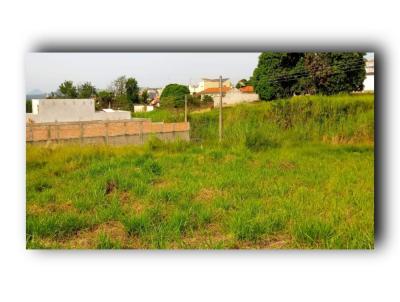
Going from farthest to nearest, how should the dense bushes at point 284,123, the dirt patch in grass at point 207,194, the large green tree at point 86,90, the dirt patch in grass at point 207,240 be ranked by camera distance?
1. the dense bushes at point 284,123
2. the dirt patch in grass at point 207,194
3. the large green tree at point 86,90
4. the dirt patch in grass at point 207,240

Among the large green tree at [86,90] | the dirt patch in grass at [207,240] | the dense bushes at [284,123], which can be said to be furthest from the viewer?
the dense bushes at [284,123]

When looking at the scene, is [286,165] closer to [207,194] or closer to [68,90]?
[207,194]

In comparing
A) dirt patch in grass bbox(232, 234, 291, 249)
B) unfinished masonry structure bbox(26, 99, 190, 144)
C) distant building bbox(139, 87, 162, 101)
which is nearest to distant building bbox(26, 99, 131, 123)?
unfinished masonry structure bbox(26, 99, 190, 144)

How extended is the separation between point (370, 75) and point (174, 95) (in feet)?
4.48

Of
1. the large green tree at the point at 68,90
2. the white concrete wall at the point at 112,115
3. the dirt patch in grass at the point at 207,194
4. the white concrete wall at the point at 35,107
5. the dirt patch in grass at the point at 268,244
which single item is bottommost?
the dirt patch in grass at the point at 268,244

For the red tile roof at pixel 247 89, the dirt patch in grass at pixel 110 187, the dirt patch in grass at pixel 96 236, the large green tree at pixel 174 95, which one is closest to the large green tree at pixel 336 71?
the red tile roof at pixel 247 89

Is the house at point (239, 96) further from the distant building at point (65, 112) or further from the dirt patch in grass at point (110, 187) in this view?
the dirt patch in grass at point (110, 187)

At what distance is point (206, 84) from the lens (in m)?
3.36

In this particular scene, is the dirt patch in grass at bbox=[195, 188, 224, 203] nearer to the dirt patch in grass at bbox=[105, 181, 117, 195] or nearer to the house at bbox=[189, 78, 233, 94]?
the dirt patch in grass at bbox=[105, 181, 117, 195]

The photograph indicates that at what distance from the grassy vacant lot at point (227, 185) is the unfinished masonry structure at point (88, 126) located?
67mm

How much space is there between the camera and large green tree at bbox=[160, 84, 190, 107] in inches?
134

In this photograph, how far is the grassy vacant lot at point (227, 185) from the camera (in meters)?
3.13

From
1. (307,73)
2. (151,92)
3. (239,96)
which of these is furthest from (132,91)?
(307,73)
